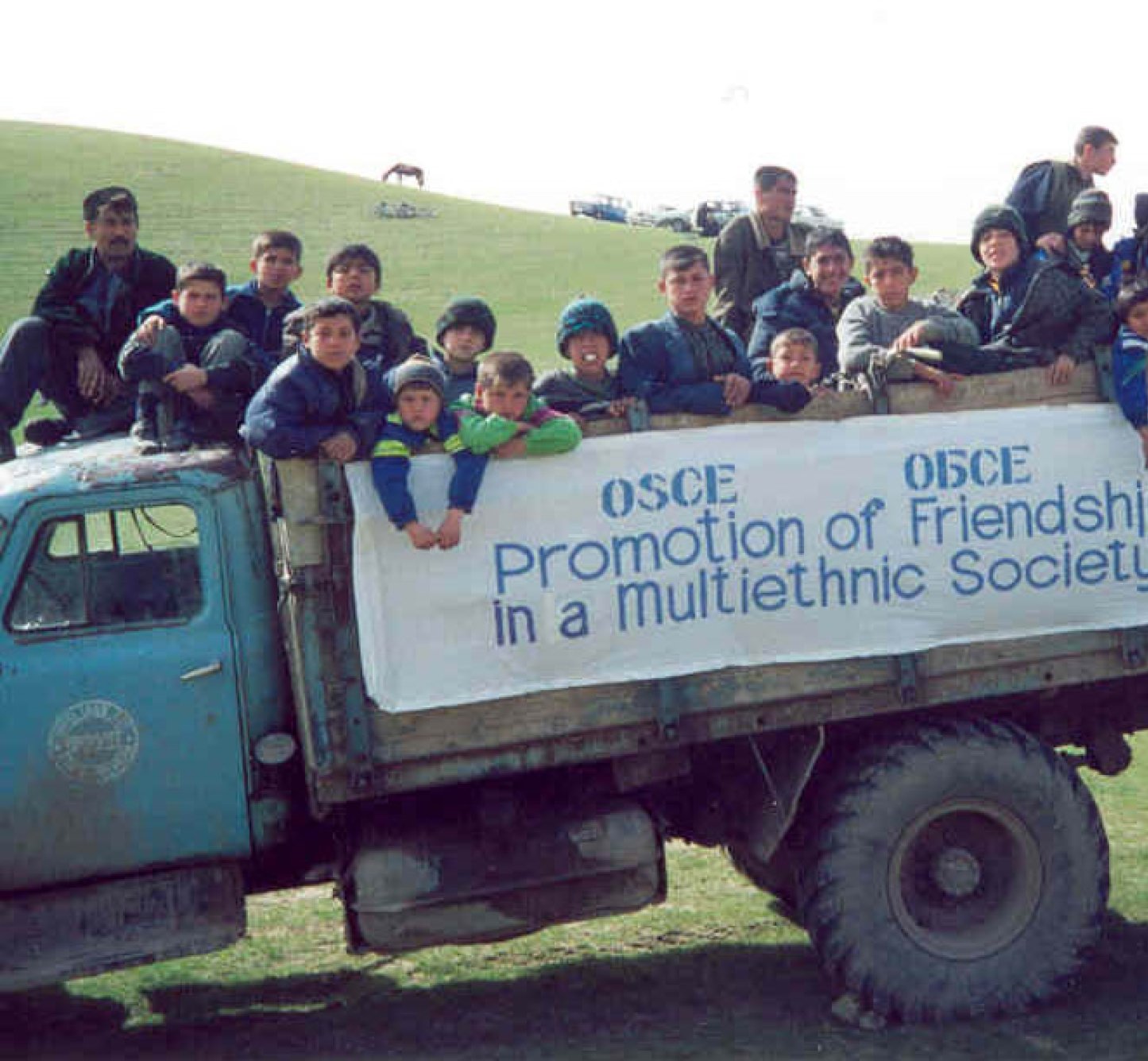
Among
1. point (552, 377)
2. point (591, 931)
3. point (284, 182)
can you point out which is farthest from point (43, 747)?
point (284, 182)

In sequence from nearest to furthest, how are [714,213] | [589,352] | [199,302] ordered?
[589,352] < [199,302] < [714,213]

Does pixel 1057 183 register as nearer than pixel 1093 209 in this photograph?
No

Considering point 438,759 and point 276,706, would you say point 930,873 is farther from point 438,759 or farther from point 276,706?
point 276,706

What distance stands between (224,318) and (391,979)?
2758 millimetres

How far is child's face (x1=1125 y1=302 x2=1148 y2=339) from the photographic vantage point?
19.2ft

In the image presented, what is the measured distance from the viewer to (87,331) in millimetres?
6160

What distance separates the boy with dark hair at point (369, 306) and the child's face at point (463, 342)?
279mm

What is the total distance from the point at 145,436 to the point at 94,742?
1146 mm

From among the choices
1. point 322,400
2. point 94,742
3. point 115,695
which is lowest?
point 94,742

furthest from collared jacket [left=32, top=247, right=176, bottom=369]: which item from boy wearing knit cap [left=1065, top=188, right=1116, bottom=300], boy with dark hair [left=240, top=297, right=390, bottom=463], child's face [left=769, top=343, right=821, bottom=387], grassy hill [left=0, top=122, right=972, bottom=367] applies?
grassy hill [left=0, top=122, right=972, bottom=367]

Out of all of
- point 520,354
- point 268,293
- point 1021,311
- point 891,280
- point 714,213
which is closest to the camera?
point 520,354

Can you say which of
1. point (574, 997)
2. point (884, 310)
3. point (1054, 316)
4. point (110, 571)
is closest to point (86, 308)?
point (110, 571)

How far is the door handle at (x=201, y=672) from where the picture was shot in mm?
4941

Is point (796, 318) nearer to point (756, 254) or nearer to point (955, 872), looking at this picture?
point (756, 254)
